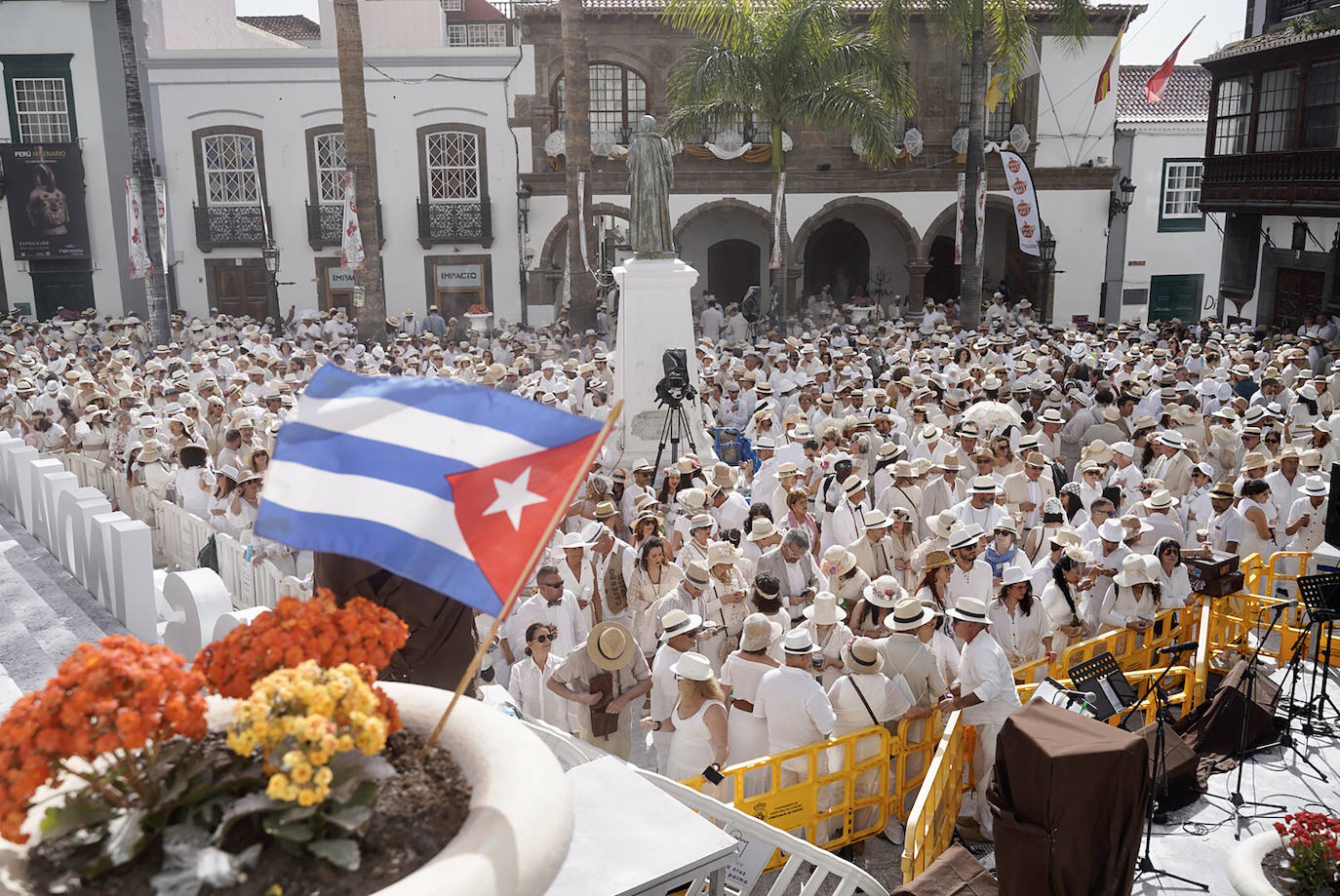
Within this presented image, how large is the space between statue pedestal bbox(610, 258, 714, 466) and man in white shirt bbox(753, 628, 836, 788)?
6345 mm

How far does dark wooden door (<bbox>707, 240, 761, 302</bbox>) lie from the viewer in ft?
110

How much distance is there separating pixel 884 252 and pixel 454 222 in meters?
12.2

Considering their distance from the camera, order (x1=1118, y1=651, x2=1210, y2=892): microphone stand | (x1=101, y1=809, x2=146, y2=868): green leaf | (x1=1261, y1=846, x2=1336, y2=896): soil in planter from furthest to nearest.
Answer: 1. (x1=1118, y1=651, x2=1210, y2=892): microphone stand
2. (x1=1261, y1=846, x2=1336, y2=896): soil in planter
3. (x1=101, y1=809, x2=146, y2=868): green leaf

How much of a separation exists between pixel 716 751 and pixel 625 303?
275 inches

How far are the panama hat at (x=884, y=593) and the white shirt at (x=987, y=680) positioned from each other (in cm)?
74

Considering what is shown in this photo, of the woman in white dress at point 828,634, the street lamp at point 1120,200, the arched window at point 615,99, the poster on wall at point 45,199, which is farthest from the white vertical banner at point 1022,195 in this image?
the poster on wall at point 45,199

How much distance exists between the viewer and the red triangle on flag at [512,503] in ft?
10.5

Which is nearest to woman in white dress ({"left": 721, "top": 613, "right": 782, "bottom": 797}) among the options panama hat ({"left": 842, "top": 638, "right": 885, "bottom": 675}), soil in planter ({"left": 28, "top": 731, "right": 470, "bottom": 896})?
panama hat ({"left": 842, "top": 638, "right": 885, "bottom": 675})

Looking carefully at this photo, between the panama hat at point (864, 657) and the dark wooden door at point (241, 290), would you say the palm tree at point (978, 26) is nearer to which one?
the dark wooden door at point (241, 290)

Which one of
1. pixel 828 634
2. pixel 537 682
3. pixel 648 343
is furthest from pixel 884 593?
pixel 648 343

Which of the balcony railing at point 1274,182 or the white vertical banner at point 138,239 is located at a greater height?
the balcony railing at point 1274,182

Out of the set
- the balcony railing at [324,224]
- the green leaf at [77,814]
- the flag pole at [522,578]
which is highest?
the balcony railing at [324,224]

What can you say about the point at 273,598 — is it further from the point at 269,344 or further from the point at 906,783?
the point at 269,344

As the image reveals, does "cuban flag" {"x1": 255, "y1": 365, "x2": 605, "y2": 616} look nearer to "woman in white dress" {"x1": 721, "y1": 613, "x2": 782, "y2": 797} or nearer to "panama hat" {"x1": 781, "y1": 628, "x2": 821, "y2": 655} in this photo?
"panama hat" {"x1": 781, "y1": 628, "x2": 821, "y2": 655}
